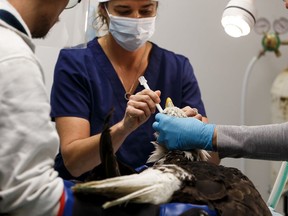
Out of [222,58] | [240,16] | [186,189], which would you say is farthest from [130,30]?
[222,58]

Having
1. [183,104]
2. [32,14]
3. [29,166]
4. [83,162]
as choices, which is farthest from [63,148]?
[29,166]

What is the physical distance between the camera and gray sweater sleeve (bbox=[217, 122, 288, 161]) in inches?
45.6

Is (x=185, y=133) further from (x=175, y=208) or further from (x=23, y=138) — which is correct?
(x=23, y=138)

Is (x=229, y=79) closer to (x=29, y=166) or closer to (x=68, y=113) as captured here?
(x=68, y=113)

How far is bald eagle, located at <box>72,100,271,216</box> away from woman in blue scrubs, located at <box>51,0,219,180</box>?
1.20 ft

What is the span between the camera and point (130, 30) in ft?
4.83

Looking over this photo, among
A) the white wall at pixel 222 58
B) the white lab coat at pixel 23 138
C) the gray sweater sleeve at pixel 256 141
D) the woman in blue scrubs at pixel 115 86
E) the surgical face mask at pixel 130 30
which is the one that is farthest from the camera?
the white wall at pixel 222 58

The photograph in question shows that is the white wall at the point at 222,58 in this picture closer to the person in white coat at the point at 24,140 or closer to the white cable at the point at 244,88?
the white cable at the point at 244,88

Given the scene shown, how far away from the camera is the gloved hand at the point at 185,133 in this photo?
117 centimetres

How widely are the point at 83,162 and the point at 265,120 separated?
154cm

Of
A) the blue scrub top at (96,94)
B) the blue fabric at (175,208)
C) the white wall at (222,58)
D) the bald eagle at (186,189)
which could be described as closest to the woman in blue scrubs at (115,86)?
the blue scrub top at (96,94)

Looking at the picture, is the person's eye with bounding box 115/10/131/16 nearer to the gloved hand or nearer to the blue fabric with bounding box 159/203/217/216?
the gloved hand

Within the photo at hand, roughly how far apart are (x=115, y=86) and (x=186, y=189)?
0.71 m

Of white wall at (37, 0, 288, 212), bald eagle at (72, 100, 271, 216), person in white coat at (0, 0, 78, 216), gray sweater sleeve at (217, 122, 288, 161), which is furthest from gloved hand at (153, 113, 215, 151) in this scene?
white wall at (37, 0, 288, 212)
